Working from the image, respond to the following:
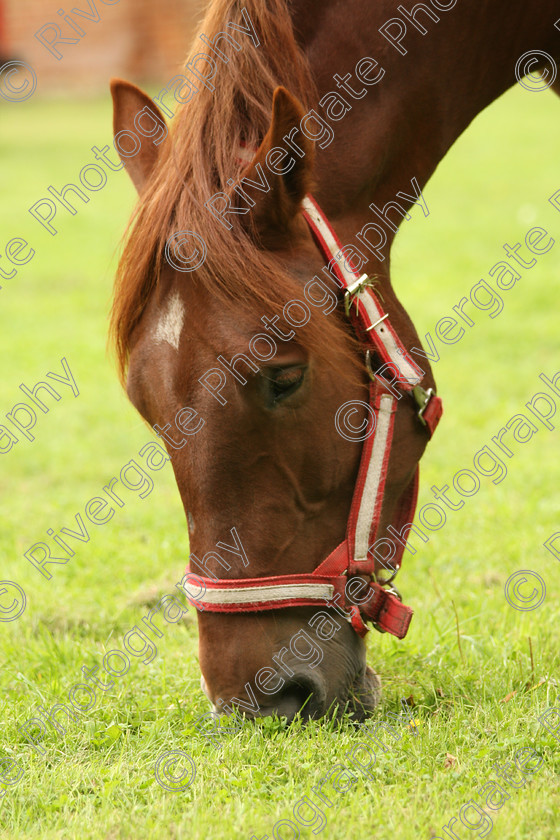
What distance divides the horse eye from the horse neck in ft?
1.46

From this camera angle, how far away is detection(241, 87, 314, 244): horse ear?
1.79 meters

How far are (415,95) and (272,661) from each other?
1.48 m

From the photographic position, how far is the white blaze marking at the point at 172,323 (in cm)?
199
